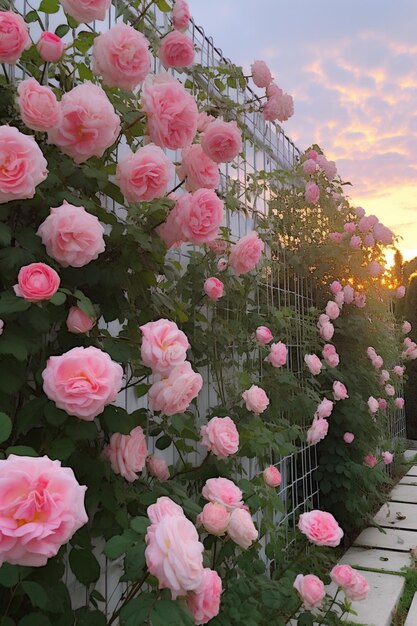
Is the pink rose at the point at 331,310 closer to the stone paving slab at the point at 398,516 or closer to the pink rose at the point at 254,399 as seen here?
the pink rose at the point at 254,399

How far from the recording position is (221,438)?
1590 mm

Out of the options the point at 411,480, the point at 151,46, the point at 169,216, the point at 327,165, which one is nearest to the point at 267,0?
the point at 151,46

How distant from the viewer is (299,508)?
128 inches

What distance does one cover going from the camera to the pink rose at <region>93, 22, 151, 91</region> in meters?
1.16

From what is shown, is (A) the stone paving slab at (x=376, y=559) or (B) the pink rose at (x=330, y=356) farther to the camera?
(B) the pink rose at (x=330, y=356)

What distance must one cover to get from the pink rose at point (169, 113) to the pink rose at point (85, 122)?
0.10 metres

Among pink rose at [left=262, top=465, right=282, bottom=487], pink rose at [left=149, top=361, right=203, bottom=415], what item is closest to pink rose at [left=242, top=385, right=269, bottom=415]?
pink rose at [left=262, top=465, right=282, bottom=487]

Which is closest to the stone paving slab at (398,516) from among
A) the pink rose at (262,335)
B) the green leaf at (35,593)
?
the pink rose at (262,335)

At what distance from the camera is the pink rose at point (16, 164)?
38.2 inches

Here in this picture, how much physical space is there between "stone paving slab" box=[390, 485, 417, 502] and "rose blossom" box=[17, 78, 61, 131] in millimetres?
4156

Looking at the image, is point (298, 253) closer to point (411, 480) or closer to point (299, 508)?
point (299, 508)

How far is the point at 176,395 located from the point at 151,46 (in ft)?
4.05

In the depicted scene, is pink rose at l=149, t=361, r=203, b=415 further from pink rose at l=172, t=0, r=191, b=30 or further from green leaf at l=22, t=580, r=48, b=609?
pink rose at l=172, t=0, r=191, b=30

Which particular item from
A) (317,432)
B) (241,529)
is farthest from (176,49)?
(317,432)
